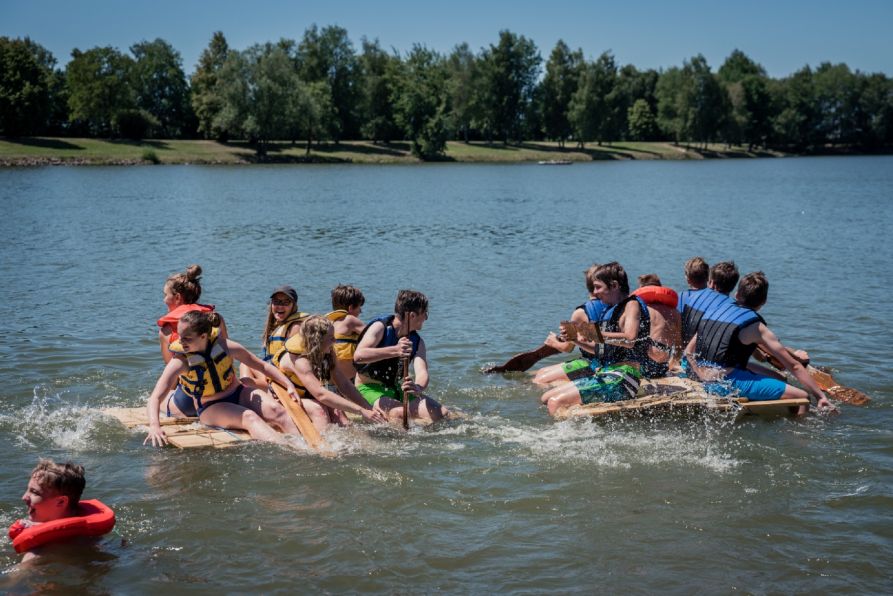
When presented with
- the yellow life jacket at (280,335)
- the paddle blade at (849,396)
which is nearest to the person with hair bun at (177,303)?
the yellow life jacket at (280,335)

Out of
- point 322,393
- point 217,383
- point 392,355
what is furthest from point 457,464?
point 217,383

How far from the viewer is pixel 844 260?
24766 millimetres

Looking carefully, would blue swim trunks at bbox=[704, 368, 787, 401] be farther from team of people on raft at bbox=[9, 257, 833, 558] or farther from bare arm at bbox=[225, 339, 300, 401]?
bare arm at bbox=[225, 339, 300, 401]

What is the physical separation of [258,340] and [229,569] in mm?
8250

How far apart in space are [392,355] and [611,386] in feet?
8.65

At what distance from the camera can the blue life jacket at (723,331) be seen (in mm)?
10469

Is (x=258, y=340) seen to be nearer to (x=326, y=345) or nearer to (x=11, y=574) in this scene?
(x=326, y=345)

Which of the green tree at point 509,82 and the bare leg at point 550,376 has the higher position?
the green tree at point 509,82

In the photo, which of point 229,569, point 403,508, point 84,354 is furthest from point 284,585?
point 84,354

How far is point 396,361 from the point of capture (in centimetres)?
1017

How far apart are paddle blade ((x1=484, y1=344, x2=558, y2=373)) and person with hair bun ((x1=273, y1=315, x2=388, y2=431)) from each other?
3504mm

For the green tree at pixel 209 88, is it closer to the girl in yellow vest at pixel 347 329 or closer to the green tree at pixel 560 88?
the green tree at pixel 560 88

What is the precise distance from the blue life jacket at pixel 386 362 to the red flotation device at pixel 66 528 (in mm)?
3712

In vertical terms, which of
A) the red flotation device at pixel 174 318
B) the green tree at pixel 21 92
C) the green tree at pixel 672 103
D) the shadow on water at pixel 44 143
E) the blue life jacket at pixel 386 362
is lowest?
the blue life jacket at pixel 386 362
